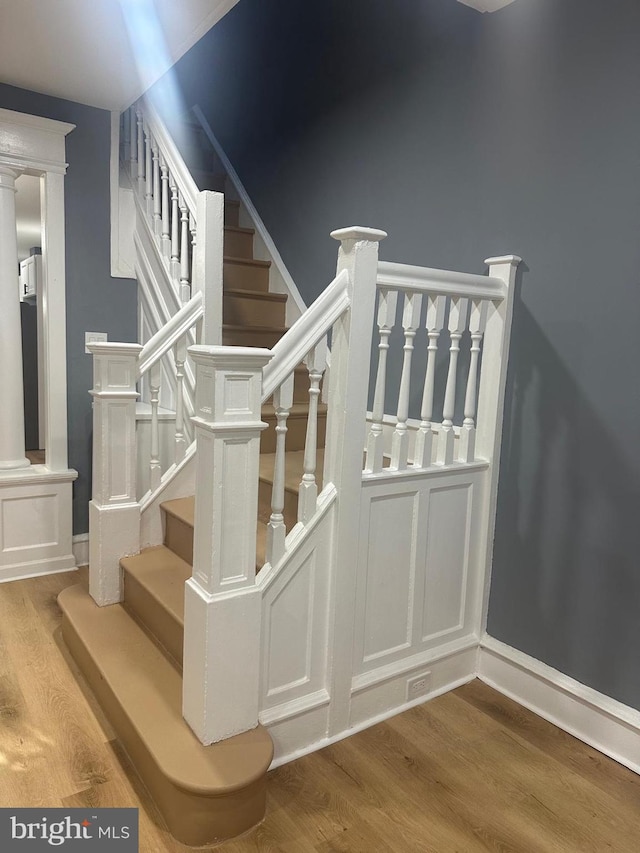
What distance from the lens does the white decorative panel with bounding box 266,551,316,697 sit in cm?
195

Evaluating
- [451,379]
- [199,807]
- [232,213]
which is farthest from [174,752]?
[232,213]

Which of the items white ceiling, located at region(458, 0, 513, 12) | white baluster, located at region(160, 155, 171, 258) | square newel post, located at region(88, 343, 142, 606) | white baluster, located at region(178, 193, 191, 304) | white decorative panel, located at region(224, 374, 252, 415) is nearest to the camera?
white decorative panel, located at region(224, 374, 252, 415)

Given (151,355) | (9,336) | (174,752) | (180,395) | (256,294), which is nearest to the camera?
(174,752)

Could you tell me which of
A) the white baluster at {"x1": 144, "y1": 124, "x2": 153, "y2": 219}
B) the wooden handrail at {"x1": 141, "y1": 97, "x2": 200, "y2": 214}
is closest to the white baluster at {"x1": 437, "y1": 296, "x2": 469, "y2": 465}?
the wooden handrail at {"x1": 141, "y1": 97, "x2": 200, "y2": 214}

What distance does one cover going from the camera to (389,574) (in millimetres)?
2244

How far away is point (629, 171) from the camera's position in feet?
6.56

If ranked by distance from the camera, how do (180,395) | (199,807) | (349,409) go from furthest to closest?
(180,395) → (349,409) → (199,807)

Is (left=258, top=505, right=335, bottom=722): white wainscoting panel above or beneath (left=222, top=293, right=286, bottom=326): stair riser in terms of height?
beneath

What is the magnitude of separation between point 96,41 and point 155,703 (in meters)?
2.68

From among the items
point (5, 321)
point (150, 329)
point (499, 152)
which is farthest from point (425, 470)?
point (5, 321)

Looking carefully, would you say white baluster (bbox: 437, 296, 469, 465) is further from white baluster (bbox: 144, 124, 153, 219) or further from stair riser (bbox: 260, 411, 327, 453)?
white baluster (bbox: 144, 124, 153, 219)

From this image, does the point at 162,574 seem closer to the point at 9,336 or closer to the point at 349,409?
the point at 349,409

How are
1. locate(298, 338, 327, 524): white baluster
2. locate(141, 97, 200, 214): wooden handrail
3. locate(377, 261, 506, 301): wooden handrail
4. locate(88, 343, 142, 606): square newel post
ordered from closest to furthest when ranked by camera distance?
locate(298, 338, 327, 524): white baluster
locate(377, 261, 506, 301): wooden handrail
locate(88, 343, 142, 606): square newel post
locate(141, 97, 200, 214): wooden handrail

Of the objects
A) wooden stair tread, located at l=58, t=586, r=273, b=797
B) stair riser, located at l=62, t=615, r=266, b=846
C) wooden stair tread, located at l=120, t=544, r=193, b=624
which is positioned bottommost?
stair riser, located at l=62, t=615, r=266, b=846
